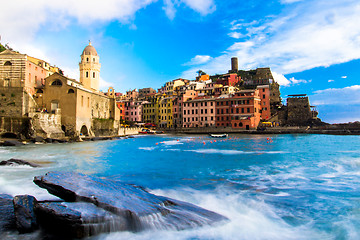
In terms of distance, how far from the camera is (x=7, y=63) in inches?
1475

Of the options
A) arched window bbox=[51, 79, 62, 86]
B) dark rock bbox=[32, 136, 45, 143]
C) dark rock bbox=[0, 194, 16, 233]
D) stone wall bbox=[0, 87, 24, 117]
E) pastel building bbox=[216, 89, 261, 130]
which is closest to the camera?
dark rock bbox=[0, 194, 16, 233]

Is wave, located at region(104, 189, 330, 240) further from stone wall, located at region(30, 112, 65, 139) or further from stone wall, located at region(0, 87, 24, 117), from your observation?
stone wall, located at region(0, 87, 24, 117)

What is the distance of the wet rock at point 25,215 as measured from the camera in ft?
16.4


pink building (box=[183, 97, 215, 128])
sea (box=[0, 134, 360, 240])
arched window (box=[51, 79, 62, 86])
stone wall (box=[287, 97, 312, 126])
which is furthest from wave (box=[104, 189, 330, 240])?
stone wall (box=[287, 97, 312, 126])

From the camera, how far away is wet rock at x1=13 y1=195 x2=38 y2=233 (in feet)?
16.4

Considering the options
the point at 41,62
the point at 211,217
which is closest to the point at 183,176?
the point at 211,217

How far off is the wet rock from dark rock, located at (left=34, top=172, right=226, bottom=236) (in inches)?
29.5

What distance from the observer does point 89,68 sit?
6122 centimetres

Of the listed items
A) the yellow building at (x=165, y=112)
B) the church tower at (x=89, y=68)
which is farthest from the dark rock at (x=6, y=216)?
the yellow building at (x=165, y=112)

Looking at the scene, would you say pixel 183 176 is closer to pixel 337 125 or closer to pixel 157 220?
pixel 157 220

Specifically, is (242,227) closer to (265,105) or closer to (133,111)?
(265,105)

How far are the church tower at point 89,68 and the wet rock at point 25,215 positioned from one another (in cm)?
5884

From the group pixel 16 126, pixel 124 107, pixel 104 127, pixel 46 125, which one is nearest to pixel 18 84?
pixel 16 126

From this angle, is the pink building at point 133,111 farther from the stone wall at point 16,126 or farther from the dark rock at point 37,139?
the dark rock at point 37,139
